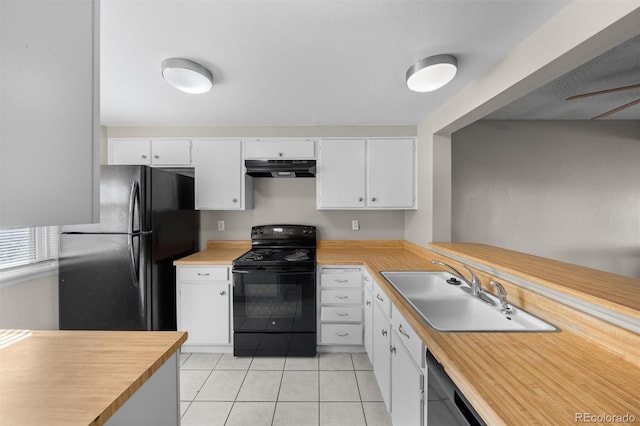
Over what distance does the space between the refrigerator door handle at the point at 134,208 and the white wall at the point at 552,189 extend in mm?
3051

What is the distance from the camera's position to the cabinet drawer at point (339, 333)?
8.02 ft

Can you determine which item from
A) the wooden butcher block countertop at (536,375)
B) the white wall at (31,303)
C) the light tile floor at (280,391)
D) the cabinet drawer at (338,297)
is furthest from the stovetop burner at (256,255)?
the wooden butcher block countertop at (536,375)

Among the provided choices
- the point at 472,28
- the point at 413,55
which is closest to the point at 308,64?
the point at 413,55

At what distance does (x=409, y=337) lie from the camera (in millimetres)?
1284

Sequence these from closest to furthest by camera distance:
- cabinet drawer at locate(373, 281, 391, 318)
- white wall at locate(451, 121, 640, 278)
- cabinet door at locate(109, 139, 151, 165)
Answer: cabinet drawer at locate(373, 281, 391, 318) → cabinet door at locate(109, 139, 151, 165) → white wall at locate(451, 121, 640, 278)

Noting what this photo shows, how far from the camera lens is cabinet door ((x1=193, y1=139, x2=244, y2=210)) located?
2.74 m

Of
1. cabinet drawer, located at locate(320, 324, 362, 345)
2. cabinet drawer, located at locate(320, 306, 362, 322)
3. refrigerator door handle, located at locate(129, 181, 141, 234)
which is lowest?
cabinet drawer, located at locate(320, 324, 362, 345)

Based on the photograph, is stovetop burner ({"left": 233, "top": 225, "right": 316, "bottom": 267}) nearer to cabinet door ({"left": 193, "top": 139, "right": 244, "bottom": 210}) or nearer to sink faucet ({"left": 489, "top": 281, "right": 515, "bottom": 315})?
cabinet door ({"left": 193, "top": 139, "right": 244, "bottom": 210})

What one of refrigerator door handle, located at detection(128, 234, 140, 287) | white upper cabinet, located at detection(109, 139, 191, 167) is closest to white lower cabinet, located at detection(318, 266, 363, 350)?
refrigerator door handle, located at detection(128, 234, 140, 287)

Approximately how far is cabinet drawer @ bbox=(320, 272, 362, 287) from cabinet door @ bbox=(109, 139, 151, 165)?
2.17 meters

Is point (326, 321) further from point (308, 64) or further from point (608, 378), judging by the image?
point (308, 64)

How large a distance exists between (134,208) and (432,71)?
2313 mm

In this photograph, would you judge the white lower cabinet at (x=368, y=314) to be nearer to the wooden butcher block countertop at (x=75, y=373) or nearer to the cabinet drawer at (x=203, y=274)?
the cabinet drawer at (x=203, y=274)

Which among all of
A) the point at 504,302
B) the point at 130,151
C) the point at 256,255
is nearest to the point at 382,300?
the point at 504,302
